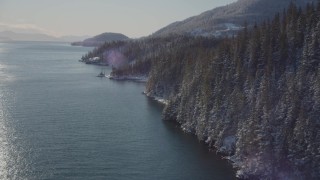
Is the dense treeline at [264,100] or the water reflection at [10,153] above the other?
the dense treeline at [264,100]

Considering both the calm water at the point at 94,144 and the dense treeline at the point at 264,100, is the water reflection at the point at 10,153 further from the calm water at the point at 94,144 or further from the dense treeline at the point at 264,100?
the dense treeline at the point at 264,100

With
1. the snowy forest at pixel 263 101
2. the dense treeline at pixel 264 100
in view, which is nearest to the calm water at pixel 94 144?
the dense treeline at pixel 264 100

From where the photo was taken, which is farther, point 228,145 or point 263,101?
point 228,145

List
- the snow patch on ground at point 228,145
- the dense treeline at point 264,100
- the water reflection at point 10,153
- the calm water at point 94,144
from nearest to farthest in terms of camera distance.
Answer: the dense treeline at point 264,100 → the water reflection at point 10,153 → the calm water at point 94,144 → the snow patch on ground at point 228,145

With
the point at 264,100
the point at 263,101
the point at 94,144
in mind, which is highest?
the point at 264,100

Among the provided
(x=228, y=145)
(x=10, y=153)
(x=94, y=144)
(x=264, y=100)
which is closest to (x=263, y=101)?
(x=264, y=100)

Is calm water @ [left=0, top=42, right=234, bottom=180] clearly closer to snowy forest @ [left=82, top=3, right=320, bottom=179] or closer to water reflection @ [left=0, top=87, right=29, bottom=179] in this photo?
water reflection @ [left=0, top=87, right=29, bottom=179]

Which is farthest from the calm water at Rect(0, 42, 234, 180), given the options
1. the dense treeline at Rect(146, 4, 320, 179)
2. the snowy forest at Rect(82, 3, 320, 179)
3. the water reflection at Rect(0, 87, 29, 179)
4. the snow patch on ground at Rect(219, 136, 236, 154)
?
the snowy forest at Rect(82, 3, 320, 179)

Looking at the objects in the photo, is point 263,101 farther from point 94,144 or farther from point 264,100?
point 94,144
